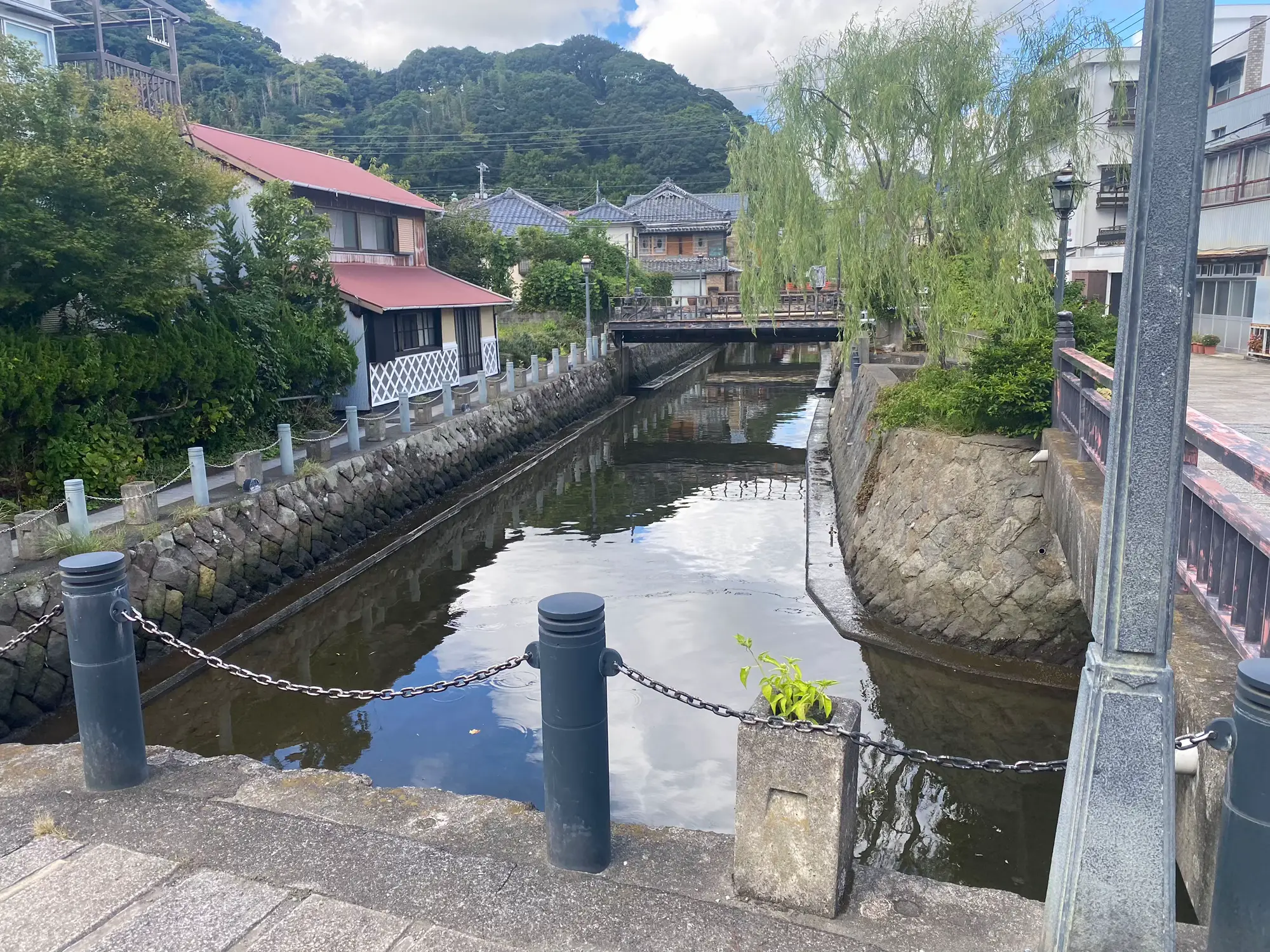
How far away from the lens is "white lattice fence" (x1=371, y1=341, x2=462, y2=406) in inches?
850

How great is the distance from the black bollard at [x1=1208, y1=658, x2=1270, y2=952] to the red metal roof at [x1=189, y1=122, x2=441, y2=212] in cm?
2120

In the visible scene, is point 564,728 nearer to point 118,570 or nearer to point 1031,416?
point 118,570

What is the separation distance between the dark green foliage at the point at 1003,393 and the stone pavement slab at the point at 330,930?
923cm

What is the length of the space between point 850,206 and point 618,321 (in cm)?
2012

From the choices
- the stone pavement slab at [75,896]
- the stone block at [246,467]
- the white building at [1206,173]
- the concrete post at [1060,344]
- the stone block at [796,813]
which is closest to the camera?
the stone block at [796,813]

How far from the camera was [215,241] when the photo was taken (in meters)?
17.2

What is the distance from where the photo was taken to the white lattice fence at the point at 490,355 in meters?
27.6

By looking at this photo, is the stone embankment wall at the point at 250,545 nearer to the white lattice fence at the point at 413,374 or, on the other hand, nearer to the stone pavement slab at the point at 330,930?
the white lattice fence at the point at 413,374

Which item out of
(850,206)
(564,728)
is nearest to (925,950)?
(564,728)

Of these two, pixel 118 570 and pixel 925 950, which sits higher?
pixel 118 570

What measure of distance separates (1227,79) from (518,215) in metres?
33.7

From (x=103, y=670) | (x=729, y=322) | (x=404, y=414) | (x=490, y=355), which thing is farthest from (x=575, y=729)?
(x=729, y=322)

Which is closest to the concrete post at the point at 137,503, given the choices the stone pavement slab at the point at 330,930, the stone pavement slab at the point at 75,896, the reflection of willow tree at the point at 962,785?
the stone pavement slab at the point at 75,896

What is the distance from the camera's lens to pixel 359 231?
24.5 meters
